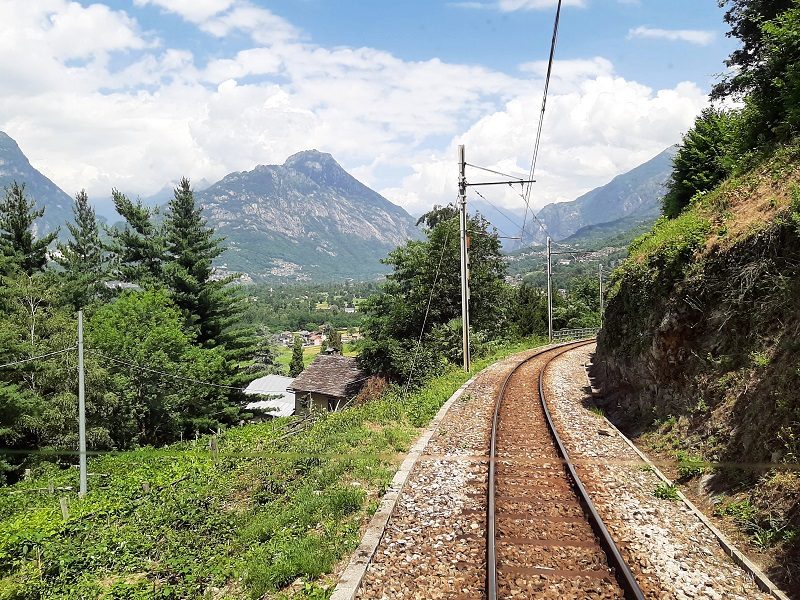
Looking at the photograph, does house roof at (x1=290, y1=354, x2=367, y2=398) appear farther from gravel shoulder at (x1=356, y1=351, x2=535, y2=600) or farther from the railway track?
the railway track

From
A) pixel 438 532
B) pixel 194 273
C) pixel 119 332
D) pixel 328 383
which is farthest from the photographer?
pixel 328 383

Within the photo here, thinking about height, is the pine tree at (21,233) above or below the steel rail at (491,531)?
above

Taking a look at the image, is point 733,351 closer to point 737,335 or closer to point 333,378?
point 737,335

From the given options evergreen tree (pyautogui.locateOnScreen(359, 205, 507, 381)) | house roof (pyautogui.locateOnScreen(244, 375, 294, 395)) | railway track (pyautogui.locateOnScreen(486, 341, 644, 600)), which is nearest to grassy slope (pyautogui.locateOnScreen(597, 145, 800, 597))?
railway track (pyautogui.locateOnScreen(486, 341, 644, 600))

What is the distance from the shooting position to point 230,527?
8.62 meters

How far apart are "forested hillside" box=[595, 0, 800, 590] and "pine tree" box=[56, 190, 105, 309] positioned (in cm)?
3804

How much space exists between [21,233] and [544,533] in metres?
42.7

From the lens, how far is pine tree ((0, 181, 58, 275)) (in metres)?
35.7

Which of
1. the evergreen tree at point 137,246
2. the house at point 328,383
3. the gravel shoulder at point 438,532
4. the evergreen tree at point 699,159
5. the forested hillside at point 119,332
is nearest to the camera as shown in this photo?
the gravel shoulder at point 438,532

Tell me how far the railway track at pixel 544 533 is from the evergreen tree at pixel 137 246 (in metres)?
36.2

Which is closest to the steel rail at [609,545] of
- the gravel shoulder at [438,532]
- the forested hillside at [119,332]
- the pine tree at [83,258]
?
the gravel shoulder at [438,532]

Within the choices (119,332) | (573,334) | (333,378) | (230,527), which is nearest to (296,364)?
(333,378)

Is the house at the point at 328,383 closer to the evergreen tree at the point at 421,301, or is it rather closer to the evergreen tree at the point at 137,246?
the evergreen tree at the point at 421,301

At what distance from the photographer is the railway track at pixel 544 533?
5.45 metres
